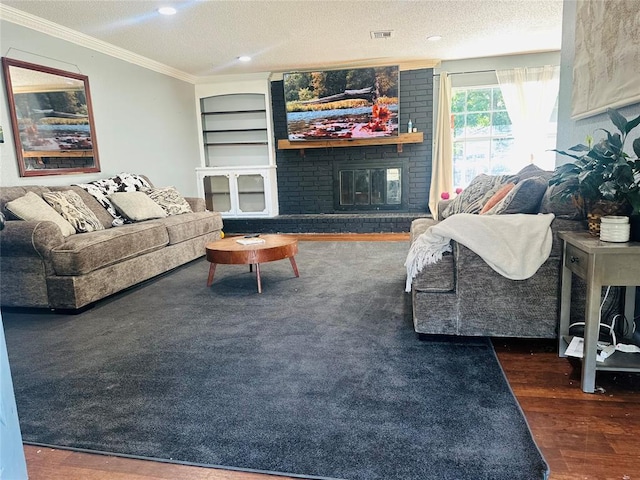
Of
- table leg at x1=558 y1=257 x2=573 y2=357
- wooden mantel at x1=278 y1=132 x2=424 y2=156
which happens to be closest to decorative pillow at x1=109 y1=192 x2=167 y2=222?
wooden mantel at x1=278 y1=132 x2=424 y2=156

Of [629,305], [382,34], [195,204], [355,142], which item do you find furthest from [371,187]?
[629,305]

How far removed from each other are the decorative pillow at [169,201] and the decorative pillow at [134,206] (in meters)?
0.18

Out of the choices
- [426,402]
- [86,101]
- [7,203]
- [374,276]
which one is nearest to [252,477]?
[426,402]

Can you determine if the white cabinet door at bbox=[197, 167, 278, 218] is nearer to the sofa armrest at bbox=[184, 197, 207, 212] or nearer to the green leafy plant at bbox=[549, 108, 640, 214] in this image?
the sofa armrest at bbox=[184, 197, 207, 212]

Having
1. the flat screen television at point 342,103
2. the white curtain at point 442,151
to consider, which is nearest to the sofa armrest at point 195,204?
the flat screen television at point 342,103

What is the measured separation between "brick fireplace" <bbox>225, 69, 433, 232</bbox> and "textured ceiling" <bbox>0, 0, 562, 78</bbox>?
25.2 inches

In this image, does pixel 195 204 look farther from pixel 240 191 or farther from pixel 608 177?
pixel 608 177

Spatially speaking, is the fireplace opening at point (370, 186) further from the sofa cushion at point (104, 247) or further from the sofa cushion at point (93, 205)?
the sofa cushion at point (93, 205)

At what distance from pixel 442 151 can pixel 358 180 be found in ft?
4.02

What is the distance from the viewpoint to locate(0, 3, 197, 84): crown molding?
3525 mm

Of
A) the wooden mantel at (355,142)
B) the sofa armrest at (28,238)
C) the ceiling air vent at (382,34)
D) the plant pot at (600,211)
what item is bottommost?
the sofa armrest at (28,238)

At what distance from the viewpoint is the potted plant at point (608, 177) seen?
5.55 ft

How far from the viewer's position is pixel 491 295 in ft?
7.10

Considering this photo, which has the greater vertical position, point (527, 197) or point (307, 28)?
point (307, 28)
